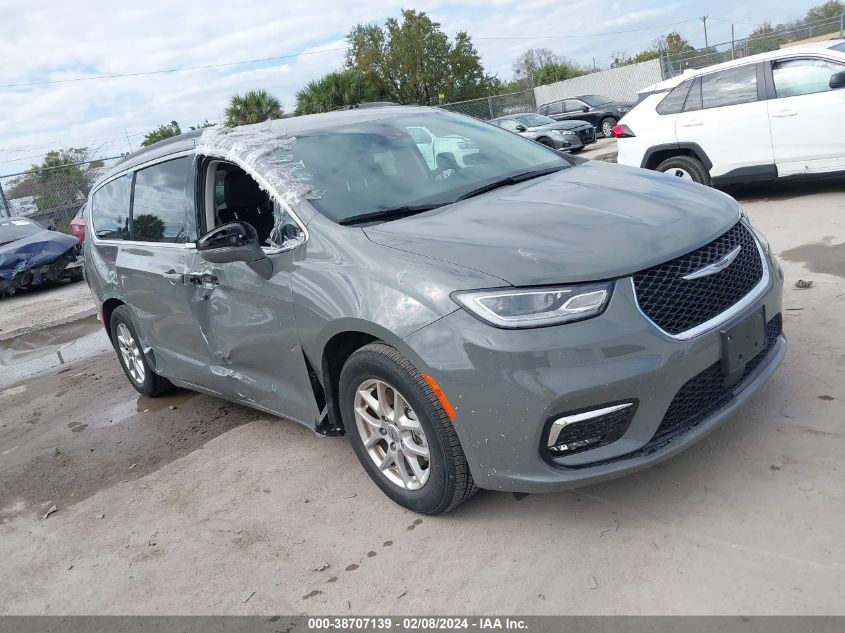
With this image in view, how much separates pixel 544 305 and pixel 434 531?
1117mm

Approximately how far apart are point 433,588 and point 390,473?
68 centimetres

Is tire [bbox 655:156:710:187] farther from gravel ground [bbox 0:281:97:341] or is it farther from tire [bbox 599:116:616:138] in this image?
tire [bbox 599:116:616:138]

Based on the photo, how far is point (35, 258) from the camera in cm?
1259

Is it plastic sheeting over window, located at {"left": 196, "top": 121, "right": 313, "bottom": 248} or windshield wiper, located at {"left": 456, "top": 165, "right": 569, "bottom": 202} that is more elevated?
plastic sheeting over window, located at {"left": 196, "top": 121, "right": 313, "bottom": 248}

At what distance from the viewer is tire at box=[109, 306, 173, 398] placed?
5457 mm

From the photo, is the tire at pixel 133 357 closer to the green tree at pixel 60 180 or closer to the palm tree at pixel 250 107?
the green tree at pixel 60 180

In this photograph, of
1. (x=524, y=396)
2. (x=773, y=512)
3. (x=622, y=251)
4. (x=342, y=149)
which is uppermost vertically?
(x=342, y=149)

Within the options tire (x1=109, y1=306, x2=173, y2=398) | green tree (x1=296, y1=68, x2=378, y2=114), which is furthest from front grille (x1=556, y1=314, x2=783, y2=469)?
green tree (x1=296, y1=68, x2=378, y2=114)

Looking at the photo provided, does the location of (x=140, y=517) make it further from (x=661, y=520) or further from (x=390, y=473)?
(x=661, y=520)

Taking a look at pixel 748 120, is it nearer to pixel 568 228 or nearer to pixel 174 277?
pixel 568 228

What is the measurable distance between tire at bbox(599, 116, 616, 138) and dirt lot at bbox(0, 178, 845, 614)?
19.9 m

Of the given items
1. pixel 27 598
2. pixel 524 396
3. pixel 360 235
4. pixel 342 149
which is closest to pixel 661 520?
pixel 524 396

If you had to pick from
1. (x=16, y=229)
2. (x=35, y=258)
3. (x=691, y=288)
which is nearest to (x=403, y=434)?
(x=691, y=288)

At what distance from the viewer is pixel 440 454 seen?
9.90 feet
